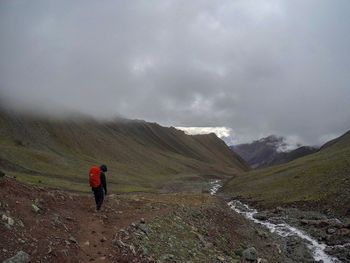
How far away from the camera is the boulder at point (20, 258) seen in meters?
18.4

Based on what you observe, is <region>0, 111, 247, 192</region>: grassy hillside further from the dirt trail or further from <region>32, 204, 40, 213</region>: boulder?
<region>32, 204, 40, 213</region>: boulder

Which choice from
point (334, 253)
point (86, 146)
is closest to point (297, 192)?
point (334, 253)

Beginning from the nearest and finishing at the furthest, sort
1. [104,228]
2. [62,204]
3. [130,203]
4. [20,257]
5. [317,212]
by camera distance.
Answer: [20,257] → [104,228] → [62,204] → [130,203] → [317,212]

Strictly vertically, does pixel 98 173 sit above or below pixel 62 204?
above

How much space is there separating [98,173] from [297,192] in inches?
2254

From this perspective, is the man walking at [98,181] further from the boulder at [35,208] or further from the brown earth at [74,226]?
the boulder at [35,208]

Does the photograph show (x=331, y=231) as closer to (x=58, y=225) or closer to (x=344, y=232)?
(x=344, y=232)

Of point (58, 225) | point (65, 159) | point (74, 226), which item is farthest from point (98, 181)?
point (65, 159)

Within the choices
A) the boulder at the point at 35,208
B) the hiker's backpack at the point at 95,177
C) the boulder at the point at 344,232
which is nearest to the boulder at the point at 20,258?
the boulder at the point at 35,208

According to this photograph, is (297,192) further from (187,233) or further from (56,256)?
(56,256)

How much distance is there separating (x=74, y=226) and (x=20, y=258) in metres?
6.29

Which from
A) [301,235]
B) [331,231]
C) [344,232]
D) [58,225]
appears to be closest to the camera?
[58,225]

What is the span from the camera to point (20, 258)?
18.7 m

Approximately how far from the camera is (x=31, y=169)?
310 ft
